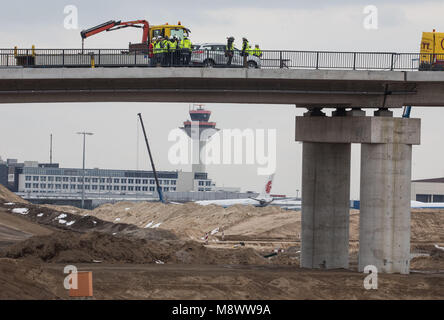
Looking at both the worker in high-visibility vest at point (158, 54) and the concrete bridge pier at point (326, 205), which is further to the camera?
the concrete bridge pier at point (326, 205)

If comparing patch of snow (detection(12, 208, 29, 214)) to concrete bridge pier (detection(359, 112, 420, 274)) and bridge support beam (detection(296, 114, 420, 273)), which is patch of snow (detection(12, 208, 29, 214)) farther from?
concrete bridge pier (detection(359, 112, 420, 274))

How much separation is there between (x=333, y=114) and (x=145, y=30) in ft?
47.5

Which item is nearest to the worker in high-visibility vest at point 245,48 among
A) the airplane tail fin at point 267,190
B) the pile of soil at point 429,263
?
the pile of soil at point 429,263

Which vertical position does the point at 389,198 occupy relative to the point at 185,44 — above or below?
below

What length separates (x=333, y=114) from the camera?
45.2 m

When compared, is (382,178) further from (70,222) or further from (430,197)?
(430,197)

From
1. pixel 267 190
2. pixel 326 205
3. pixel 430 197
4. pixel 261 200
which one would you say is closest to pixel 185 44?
pixel 326 205

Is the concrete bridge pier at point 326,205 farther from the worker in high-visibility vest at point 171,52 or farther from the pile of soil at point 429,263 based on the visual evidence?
the pile of soil at point 429,263

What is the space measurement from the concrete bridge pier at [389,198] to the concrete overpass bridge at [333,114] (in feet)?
0.15

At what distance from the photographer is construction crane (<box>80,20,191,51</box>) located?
49562 millimetres

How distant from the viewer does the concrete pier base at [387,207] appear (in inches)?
1591

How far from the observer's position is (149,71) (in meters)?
40.4

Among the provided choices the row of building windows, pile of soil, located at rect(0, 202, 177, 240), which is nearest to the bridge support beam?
pile of soil, located at rect(0, 202, 177, 240)
